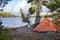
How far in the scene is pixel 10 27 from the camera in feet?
21.0

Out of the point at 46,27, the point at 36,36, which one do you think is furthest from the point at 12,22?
the point at 46,27

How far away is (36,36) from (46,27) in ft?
1.53

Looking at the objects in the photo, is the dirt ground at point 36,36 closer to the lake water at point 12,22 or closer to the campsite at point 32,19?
the campsite at point 32,19

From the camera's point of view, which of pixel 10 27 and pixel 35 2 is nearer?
pixel 10 27

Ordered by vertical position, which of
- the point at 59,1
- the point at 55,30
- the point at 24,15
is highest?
the point at 59,1

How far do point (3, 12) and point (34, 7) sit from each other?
1133mm

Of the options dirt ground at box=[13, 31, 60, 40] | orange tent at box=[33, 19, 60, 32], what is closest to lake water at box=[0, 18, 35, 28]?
dirt ground at box=[13, 31, 60, 40]

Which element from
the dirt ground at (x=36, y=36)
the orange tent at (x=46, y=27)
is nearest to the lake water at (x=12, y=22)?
the dirt ground at (x=36, y=36)

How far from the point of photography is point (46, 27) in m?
6.51

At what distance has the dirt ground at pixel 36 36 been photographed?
6379mm

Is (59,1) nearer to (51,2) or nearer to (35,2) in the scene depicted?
(51,2)

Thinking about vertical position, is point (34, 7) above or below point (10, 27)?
above

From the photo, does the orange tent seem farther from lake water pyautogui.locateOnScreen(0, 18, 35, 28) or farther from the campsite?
lake water pyautogui.locateOnScreen(0, 18, 35, 28)

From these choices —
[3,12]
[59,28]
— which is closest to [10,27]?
[3,12]
